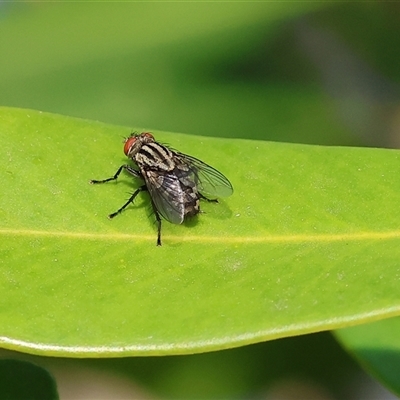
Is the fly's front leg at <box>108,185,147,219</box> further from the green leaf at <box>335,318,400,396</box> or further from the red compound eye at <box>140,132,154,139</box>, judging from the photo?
the green leaf at <box>335,318,400,396</box>

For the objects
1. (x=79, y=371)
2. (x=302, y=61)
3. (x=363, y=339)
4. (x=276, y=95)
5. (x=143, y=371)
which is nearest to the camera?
(x=363, y=339)

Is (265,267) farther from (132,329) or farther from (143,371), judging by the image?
(143,371)

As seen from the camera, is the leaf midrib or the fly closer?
the leaf midrib

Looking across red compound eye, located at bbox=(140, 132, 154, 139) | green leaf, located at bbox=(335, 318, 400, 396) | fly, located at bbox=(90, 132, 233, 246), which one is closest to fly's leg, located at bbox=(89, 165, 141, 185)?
fly, located at bbox=(90, 132, 233, 246)

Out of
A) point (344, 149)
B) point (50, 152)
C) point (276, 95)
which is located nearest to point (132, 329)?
point (50, 152)

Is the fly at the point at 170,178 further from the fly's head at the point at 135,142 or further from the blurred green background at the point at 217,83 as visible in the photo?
the blurred green background at the point at 217,83

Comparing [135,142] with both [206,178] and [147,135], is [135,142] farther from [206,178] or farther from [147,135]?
Answer: [206,178]
